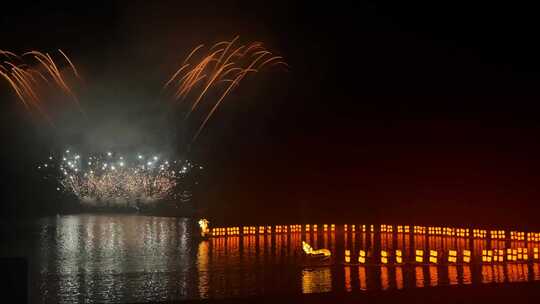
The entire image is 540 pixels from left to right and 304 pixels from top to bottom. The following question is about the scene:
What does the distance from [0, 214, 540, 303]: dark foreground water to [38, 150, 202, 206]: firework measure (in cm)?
1134

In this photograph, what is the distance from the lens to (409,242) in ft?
73.9

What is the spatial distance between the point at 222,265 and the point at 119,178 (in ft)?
72.0

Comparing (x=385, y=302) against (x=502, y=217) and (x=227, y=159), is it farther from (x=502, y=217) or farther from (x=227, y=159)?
(x=227, y=159)

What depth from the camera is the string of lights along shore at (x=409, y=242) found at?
17.4m

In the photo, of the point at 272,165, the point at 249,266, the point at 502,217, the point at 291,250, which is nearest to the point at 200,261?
the point at 249,266

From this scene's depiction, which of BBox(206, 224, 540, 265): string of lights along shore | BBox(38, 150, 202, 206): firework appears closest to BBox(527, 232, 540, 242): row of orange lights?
BBox(206, 224, 540, 265): string of lights along shore

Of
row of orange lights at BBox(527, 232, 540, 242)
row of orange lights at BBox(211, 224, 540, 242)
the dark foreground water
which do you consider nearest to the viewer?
the dark foreground water

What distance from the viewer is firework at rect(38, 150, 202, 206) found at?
3797 cm

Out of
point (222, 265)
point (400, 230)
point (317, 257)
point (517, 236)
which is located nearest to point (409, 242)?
point (400, 230)

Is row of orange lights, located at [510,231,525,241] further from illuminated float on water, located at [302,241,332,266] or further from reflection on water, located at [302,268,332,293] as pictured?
reflection on water, located at [302,268,332,293]

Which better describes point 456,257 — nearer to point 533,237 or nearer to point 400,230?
point 533,237

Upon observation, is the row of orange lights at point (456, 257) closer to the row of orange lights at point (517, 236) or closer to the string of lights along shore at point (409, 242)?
the string of lights along shore at point (409, 242)

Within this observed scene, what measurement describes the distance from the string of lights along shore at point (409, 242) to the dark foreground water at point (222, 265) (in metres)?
0.07

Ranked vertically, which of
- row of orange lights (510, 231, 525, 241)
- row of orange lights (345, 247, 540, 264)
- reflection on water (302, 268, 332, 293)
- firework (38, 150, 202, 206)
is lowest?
reflection on water (302, 268, 332, 293)
